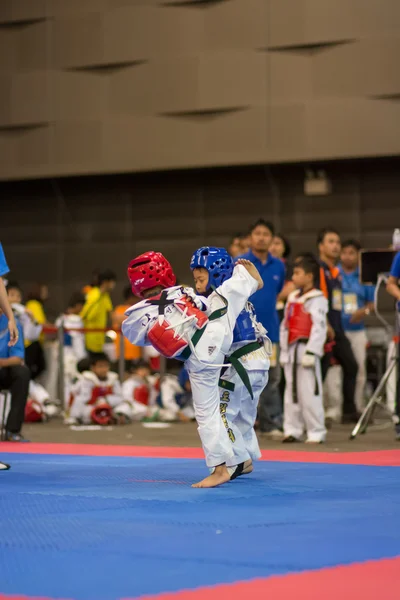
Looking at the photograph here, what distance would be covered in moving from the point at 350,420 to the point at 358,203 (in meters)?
5.25

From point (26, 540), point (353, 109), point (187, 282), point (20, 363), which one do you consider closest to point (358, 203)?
point (353, 109)

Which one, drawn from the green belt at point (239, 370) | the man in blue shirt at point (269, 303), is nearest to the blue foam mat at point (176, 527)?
the green belt at point (239, 370)

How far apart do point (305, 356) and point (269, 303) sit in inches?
28.2

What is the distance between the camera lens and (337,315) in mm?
9867

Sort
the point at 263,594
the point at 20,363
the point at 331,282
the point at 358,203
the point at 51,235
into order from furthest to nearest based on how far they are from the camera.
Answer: the point at 51,235
the point at 358,203
the point at 331,282
the point at 20,363
the point at 263,594

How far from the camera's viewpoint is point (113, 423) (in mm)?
11000

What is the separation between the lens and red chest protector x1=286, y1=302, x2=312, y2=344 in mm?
8128

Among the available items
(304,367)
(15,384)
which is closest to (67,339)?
(15,384)

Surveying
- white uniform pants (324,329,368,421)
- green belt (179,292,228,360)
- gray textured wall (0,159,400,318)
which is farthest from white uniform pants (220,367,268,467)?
gray textured wall (0,159,400,318)

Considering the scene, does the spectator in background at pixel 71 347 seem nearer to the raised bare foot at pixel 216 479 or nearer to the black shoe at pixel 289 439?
the black shoe at pixel 289 439

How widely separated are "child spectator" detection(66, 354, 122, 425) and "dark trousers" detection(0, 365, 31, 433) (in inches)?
80.5

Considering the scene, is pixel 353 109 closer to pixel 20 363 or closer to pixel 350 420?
pixel 350 420

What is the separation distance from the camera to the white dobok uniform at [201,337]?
5.08 meters

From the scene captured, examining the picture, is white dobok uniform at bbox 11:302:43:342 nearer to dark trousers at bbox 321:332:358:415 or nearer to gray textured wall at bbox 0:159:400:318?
dark trousers at bbox 321:332:358:415
